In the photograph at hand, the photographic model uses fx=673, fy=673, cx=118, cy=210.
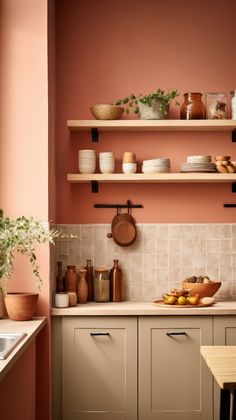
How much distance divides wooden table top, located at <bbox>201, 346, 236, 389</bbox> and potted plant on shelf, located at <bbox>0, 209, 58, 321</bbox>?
119 centimetres

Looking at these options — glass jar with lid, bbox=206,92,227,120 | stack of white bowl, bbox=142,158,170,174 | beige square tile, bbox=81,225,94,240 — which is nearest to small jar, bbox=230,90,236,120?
glass jar with lid, bbox=206,92,227,120

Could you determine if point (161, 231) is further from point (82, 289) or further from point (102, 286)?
point (82, 289)

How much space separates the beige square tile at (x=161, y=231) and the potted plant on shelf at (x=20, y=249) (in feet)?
3.14

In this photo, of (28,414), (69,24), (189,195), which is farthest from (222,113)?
(28,414)

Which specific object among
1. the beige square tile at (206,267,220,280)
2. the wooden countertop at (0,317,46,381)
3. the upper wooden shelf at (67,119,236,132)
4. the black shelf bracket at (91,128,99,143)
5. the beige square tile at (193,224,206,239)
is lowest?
the wooden countertop at (0,317,46,381)

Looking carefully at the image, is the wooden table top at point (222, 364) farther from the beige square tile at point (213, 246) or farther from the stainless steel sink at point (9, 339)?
the beige square tile at point (213, 246)

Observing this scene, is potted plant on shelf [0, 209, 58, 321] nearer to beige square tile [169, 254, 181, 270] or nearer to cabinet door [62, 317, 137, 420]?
cabinet door [62, 317, 137, 420]

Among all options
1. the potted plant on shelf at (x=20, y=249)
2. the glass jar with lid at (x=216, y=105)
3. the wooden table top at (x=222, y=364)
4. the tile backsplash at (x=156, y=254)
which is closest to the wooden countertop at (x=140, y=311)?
the potted plant on shelf at (x=20, y=249)

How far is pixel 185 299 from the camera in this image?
14.1ft

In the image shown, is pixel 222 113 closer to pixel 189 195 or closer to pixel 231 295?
pixel 189 195

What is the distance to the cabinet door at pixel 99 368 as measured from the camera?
418 centimetres

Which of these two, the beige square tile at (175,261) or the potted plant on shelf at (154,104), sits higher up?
the potted plant on shelf at (154,104)

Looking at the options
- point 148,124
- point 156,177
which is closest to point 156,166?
point 156,177

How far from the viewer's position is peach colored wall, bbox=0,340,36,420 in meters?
3.15
